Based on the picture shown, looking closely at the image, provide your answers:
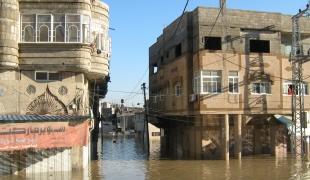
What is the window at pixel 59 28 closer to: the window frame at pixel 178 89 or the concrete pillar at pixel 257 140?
the window frame at pixel 178 89

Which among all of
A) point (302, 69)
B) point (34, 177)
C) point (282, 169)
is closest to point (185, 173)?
point (282, 169)

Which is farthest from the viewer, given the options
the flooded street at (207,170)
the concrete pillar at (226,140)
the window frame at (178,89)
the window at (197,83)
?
the window frame at (178,89)

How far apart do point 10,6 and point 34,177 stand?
356 inches

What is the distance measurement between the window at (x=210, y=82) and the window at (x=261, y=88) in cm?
278

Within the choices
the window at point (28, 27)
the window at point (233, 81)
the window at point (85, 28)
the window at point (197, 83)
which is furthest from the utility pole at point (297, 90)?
the window at point (28, 27)

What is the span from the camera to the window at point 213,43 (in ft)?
118

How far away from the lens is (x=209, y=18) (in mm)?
35062

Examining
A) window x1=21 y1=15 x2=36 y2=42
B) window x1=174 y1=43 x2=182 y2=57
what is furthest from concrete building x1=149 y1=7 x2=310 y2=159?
window x1=21 y1=15 x2=36 y2=42

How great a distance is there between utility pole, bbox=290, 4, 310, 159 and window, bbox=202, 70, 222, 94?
18.5 feet

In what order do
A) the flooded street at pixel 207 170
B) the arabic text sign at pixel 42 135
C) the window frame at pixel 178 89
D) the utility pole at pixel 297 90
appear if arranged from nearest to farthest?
the arabic text sign at pixel 42 135, the flooded street at pixel 207 170, the utility pole at pixel 297 90, the window frame at pixel 178 89

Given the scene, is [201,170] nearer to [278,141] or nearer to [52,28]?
[278,141]

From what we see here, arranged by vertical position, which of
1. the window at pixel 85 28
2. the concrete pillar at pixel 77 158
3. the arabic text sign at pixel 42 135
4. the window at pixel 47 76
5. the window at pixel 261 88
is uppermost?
the window at pixel 85 28

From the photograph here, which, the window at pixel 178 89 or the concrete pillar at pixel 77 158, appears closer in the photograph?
the concrete pillar at pixel 77 158

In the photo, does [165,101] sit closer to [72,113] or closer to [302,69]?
[302,69]
